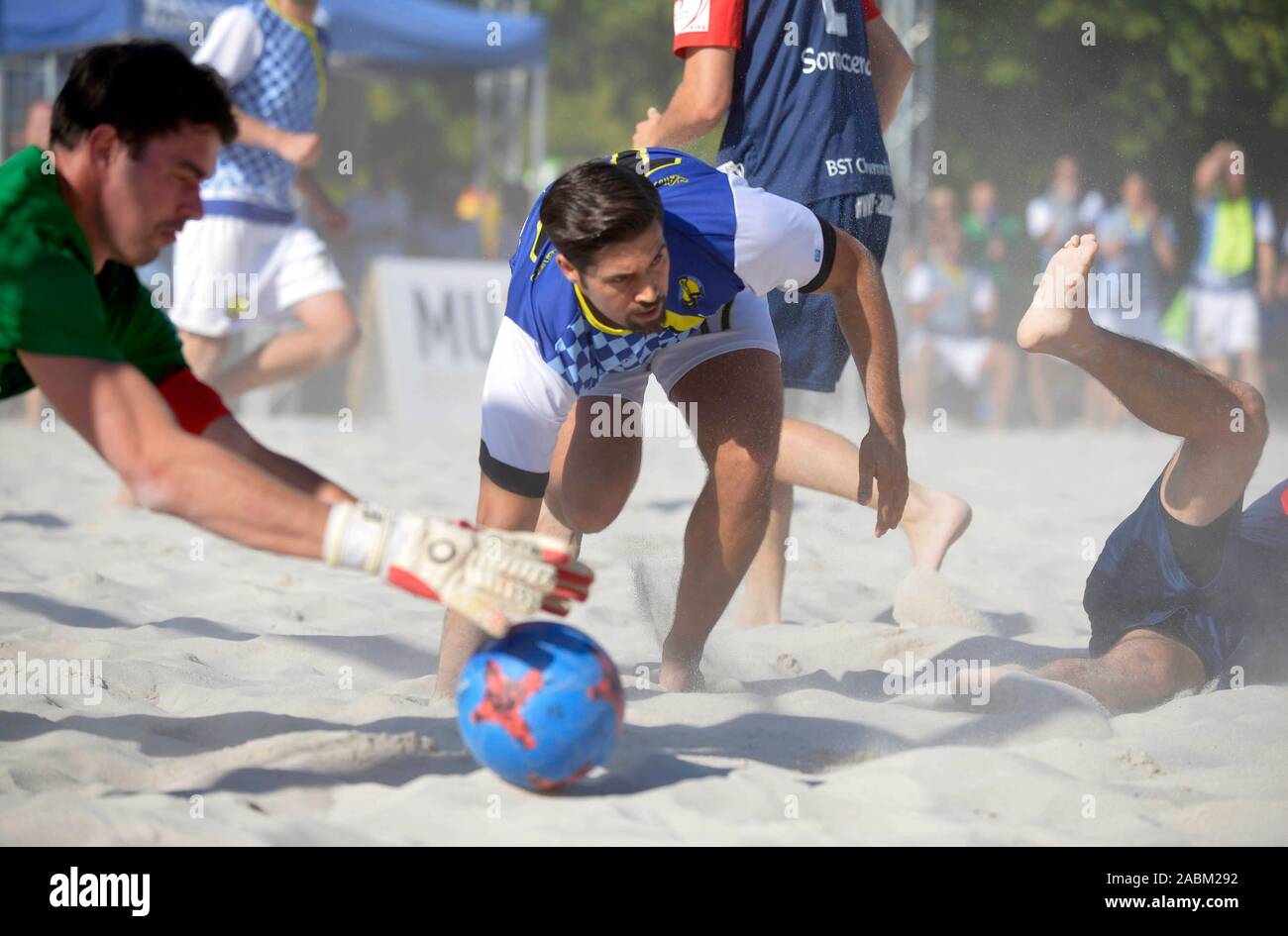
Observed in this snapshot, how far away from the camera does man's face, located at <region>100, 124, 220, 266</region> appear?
2.35 metres

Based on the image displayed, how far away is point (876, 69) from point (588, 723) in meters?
2.54

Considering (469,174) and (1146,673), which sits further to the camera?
(469,174)

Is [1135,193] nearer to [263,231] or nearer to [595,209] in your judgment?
[263,231]

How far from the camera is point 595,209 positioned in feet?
8.87

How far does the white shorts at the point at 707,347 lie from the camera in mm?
3303

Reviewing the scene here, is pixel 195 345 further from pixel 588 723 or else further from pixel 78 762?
pixel 588 723

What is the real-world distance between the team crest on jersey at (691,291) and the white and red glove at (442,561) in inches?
36.8

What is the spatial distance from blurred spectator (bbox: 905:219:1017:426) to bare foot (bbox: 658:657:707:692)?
9000mm

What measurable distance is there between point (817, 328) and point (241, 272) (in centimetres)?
254

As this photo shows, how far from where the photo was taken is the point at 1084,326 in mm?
3092

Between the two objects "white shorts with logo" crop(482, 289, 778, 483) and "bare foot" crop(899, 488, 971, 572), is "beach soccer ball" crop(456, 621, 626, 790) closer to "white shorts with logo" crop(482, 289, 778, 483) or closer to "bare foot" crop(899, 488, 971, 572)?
"white shorts with logo" crop(482, 289, 778, 483)

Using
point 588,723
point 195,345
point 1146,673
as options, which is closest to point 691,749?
point 588,723

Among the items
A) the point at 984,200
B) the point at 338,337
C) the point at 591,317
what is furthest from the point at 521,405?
the point at 984,200

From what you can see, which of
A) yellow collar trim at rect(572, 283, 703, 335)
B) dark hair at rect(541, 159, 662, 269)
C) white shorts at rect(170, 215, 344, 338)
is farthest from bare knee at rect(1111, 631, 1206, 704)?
white shorts at rect(170, 215, 344, 338)
